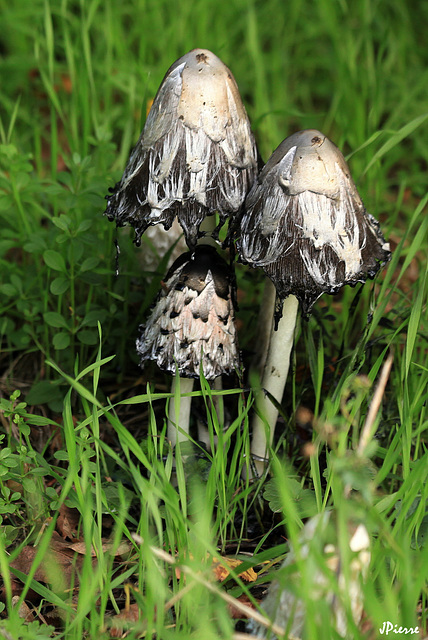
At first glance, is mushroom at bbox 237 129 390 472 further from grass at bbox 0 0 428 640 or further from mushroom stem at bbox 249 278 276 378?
mushroom stem at bbox 249 278 276 378

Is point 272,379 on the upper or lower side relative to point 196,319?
lower

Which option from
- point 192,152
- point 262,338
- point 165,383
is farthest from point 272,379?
point 192,152

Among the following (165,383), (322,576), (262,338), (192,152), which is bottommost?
(322,576)

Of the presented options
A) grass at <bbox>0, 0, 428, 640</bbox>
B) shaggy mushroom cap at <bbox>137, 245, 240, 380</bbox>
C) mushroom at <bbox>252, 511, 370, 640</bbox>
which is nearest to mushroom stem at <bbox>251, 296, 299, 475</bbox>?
grass at <bbox>0, 0, 428, 640</bbox>

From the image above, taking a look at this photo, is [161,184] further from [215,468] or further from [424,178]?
[424,178]

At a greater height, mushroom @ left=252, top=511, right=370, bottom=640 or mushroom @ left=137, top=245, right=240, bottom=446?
mushroom @ left=137, top=245, right=240, bottom=446

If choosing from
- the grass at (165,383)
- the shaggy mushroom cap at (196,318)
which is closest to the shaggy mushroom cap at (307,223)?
the shaggy mushroom cap at (196,318)

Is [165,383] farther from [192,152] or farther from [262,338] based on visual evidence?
[192,152]
